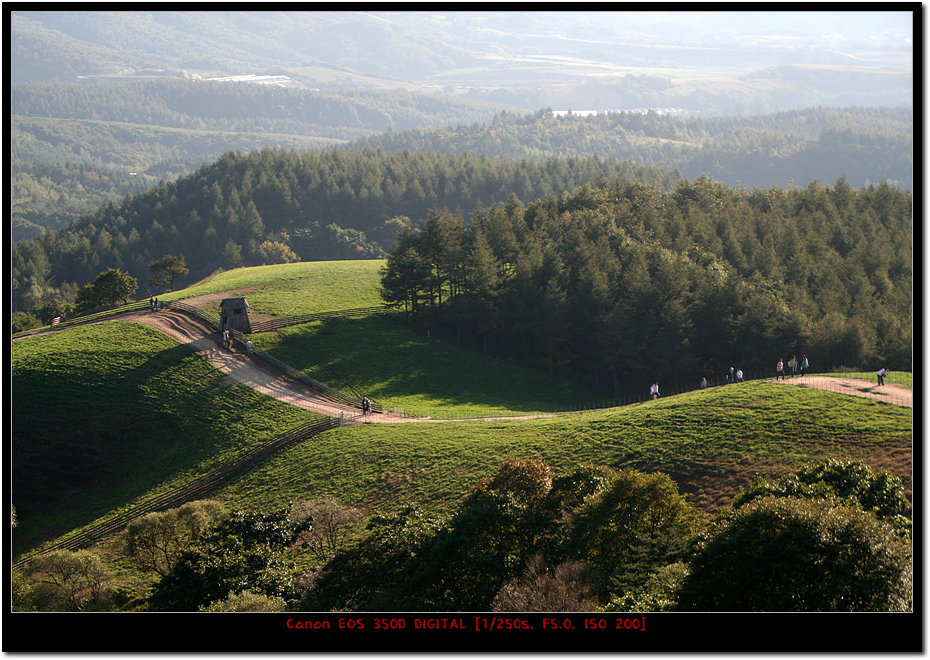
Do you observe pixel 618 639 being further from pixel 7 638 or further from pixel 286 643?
pixel 7 638

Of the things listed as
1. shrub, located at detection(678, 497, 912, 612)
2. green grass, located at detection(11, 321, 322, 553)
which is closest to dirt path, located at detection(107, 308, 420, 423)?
green grass, located at detection(11, 321, 322, 553)

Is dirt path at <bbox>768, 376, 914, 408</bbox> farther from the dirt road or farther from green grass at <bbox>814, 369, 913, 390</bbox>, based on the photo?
green grass at <bbox>814, 369, 913, 390</bbox>

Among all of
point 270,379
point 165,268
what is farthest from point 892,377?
point 165,268

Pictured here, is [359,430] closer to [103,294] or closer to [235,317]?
[235,317]

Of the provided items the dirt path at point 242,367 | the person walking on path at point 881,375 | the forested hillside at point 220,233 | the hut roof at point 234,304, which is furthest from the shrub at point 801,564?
the forested hillside at point 220,233

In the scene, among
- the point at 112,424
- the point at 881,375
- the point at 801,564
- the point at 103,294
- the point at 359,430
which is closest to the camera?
the point at 801,564

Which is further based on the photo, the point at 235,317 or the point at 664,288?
the point at 664,288
